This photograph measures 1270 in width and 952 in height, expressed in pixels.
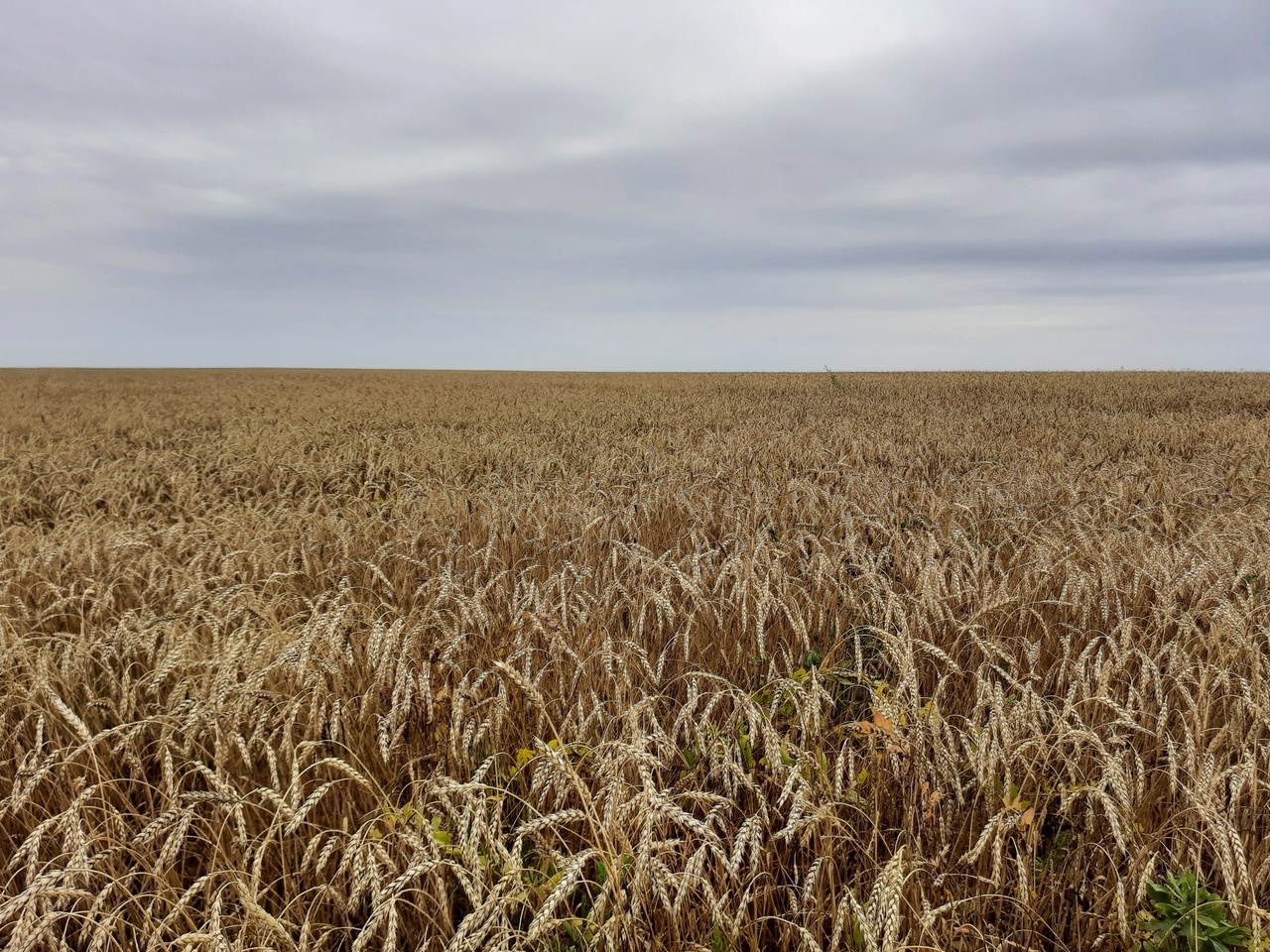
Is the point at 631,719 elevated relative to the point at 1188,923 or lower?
elevated

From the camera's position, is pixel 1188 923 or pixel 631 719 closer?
pixel 1188 923

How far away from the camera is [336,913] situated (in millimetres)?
1772

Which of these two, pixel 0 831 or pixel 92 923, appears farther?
A: pixel 0 831

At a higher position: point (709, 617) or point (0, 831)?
point (709, 617)

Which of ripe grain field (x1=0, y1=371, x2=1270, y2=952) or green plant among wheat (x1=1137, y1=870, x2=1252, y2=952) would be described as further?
ripe grain field (x1=0, y1=371, x2=1270, y2=952)

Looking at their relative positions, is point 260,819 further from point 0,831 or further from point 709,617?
point 709,617

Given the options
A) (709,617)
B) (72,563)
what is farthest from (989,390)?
(72,563)

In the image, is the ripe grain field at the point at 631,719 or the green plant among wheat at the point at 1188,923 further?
the ripe grain field at the point at 631,719

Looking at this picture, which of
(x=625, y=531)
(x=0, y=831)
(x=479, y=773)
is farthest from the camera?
(x=625, y=531)

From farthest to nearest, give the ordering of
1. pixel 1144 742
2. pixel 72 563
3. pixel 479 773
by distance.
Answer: pixel 72 563, pixel 1144 742, pixel 479 773

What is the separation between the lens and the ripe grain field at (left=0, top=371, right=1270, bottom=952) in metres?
1.67

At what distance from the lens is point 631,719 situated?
79.6 inches

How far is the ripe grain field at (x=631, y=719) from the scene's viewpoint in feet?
5.49

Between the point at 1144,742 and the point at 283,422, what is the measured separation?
39.6 feet
